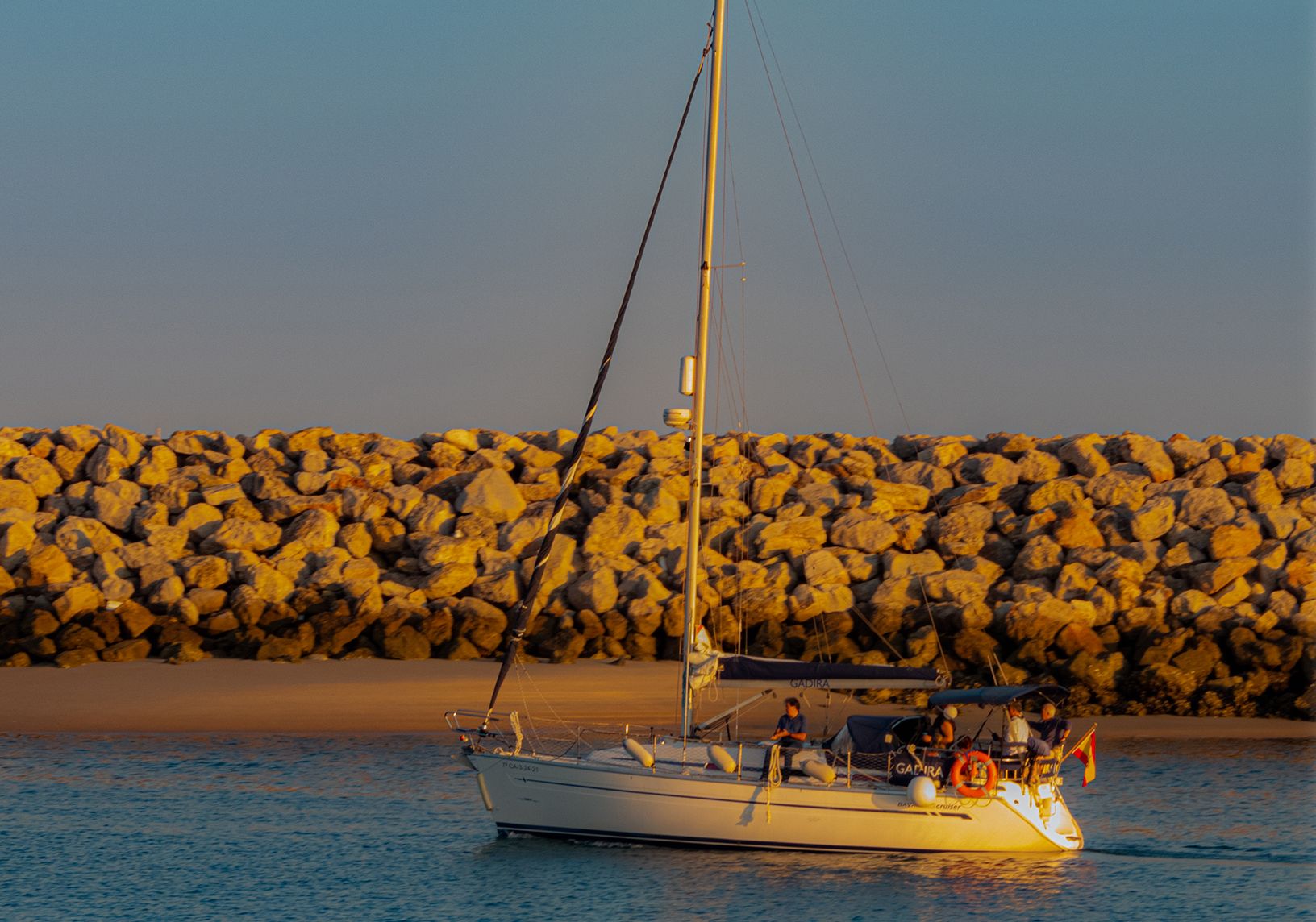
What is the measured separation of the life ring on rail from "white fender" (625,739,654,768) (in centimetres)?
365

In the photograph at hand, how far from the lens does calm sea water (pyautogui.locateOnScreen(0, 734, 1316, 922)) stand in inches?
620

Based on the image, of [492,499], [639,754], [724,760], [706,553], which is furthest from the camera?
[492,499]

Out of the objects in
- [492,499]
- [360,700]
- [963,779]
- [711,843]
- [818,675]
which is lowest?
[360,700]

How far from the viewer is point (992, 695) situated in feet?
57.7

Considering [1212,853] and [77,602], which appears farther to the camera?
[77,602]

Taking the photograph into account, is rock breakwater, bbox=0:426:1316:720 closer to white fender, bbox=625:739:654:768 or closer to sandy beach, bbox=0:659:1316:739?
sandy beach, bbox=0:659:1316:739

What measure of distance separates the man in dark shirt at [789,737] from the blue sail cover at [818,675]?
13.3 inches

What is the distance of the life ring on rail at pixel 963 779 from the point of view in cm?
1747

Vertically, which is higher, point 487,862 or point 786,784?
A: point 786,784

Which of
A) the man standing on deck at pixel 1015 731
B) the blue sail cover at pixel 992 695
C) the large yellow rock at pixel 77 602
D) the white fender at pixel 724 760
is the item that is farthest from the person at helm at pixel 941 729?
the large yellow rock at pixel 77 602

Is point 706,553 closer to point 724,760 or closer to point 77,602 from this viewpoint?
point 77,602

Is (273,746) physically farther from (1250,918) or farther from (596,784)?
(1250,918)

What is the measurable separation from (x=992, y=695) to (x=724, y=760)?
3327 millimetres

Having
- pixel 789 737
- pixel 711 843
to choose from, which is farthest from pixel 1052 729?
pixel 711 843
